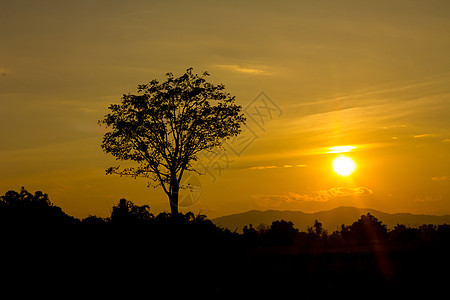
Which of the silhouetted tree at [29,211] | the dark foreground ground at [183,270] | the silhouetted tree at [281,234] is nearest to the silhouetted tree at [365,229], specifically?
the silhouetted tree at [281,234]

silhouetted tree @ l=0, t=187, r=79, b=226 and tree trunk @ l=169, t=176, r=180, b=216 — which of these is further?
tree trunk @ l=169, t=176, r=180, b=216

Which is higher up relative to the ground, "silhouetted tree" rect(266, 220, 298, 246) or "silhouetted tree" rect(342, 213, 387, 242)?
"silhouetted tree" rect(342, 213, 387, 242)

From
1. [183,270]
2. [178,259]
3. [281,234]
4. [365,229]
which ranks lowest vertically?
[183,270]

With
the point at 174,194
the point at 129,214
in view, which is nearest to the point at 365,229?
the point at 174,194

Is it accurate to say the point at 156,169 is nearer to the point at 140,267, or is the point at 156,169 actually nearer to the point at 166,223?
the point at 166,223

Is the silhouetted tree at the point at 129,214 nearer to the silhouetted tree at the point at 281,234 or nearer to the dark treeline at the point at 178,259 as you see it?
the dark treeline at the point at 178,259

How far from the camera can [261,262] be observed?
21469mm

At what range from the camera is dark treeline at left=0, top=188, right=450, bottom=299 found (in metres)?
17.4

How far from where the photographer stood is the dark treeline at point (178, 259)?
685 inches

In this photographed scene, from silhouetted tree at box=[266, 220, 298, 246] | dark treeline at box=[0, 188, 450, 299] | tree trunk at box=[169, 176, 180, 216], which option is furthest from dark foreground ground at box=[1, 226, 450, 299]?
tree trunk at box=[169, 176, 180, 216]

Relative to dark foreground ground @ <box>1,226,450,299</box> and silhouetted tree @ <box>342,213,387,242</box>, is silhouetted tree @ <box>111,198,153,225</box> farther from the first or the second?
silhouetted tree @ <box>342,213,387,242</box>

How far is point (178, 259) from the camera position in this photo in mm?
19875

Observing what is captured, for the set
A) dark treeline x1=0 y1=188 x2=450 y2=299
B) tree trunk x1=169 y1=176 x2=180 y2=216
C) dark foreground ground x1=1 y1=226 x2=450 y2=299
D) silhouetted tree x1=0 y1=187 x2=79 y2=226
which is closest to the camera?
dark foreground ground x1=1 y1=226 x2=450 y2=299

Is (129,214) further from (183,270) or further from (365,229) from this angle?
(365,229)
